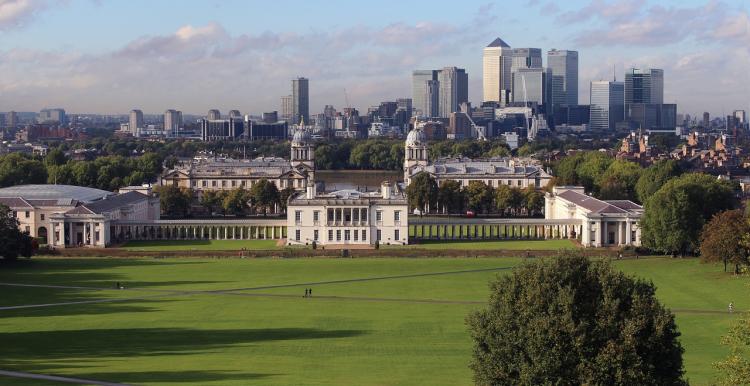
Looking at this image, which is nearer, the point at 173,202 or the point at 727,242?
the point at 727,242

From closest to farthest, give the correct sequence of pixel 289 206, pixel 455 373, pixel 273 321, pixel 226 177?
1. pixel 455 373
2. pixel 273 321
3. pixel 289 206
4. pixel 226 177

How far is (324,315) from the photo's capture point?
5088 cm

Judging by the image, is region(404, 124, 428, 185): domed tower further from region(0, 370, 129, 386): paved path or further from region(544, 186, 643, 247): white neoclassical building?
region(0, 370, 129, 386): paved path

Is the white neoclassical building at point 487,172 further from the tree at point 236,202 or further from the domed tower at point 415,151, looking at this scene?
the tree at point 236,202

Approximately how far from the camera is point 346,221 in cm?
8856

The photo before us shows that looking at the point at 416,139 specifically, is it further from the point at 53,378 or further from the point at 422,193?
the point at 53,378

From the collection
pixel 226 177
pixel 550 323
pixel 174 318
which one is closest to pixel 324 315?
pixel 174 318

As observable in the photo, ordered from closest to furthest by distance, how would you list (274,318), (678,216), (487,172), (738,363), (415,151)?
(738,363) < (274,318) < (678,216) < (487,172) < (415,151)

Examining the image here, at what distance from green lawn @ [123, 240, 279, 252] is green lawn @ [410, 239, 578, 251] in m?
10.6

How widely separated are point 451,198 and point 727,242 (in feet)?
165

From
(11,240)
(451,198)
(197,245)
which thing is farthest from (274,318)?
(451,198)

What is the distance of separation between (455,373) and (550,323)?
23.5 ft

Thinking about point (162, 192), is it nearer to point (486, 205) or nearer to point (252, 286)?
point (486, 205)

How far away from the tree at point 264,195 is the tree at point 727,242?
51.7m
